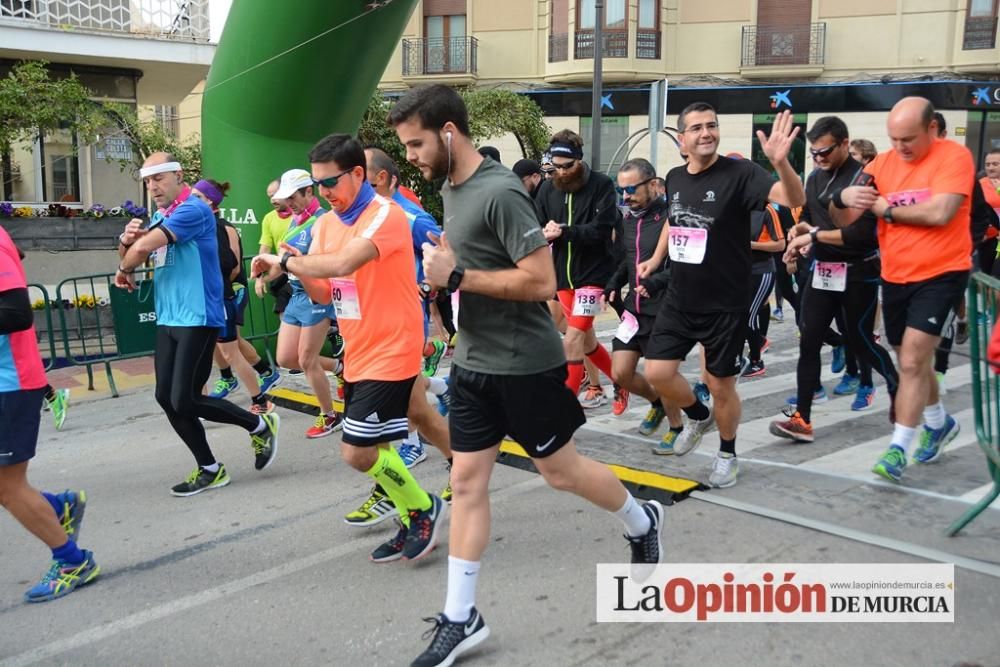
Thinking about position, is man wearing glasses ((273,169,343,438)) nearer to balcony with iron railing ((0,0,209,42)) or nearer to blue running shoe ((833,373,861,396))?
blue running shoe ((833,373,861,396))

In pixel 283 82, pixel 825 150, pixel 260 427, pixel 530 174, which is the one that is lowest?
pixel 260 427

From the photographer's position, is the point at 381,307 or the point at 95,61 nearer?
the point at 381,307

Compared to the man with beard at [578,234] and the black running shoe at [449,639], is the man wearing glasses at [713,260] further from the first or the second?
the black running shoe at [449,639]

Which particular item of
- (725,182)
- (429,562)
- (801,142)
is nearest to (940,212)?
(725,182)

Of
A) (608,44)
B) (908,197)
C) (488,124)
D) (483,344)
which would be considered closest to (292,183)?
(483,344)

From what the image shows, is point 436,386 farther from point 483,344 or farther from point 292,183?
point 483,344

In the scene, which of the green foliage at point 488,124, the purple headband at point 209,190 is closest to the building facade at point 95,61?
the green foliage at point 488,124

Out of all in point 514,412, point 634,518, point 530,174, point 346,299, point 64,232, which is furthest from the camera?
point 64,232

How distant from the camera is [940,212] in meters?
4.60

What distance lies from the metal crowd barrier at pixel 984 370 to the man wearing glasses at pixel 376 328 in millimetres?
2344

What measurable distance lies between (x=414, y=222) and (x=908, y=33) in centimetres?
2790

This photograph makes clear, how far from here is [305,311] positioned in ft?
20.9

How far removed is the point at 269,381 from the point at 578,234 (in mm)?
3327

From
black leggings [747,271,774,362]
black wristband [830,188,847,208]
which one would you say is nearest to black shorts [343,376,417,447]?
black wristband [830,188,847,208]
